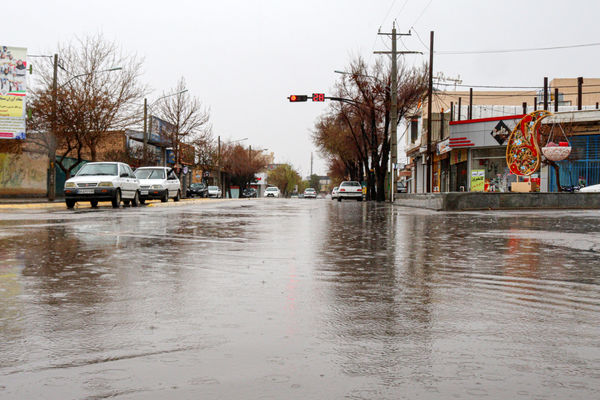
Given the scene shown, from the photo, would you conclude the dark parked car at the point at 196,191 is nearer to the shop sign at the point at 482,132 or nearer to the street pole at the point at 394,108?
the shop sign at the point at 482,132

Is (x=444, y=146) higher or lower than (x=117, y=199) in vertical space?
higher

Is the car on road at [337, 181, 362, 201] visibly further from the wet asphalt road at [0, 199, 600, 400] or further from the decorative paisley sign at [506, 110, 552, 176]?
the wet asphalt road at [0, 199, 600, 400]

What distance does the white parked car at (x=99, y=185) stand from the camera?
78.3 feet

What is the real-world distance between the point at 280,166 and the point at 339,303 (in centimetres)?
14543

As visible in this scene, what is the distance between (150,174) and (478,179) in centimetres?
2262

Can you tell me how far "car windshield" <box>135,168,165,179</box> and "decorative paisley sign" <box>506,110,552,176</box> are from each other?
1881cm

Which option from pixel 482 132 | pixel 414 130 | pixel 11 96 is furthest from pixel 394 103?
pixel 414 130

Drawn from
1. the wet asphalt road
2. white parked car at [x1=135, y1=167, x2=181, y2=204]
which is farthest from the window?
the wet asphalt road

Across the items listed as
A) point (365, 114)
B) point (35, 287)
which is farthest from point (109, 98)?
point (35, 287)

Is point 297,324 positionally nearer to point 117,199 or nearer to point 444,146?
point 117,199

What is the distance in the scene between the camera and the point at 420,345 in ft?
12.7

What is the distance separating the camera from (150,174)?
34094 millimetres

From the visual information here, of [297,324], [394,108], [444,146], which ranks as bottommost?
[297,324]

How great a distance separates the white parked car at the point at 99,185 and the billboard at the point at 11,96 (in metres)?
10.4
